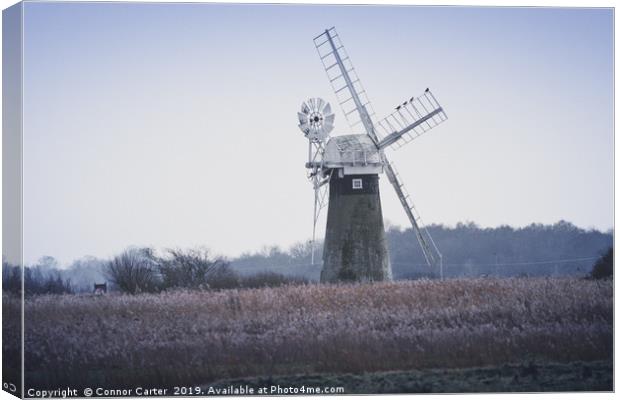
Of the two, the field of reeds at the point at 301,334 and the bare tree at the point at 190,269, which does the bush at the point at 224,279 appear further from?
the field of reeds at the point at 301,334

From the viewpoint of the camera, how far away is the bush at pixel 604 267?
25.8 meters

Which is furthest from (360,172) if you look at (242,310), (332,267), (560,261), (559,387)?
(559,387)

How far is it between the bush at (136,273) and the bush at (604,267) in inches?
362

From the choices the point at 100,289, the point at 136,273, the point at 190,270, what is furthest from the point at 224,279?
the point at 100,289

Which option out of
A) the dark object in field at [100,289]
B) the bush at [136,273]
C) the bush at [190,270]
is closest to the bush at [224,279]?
the bush at [190,270]

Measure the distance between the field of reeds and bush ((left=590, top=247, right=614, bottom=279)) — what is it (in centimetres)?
42

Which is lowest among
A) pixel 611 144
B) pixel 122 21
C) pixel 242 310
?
pixel 242 310

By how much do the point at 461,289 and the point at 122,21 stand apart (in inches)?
334

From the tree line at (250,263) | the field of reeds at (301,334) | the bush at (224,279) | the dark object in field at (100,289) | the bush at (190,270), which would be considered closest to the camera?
the field of reeds at (301,334)

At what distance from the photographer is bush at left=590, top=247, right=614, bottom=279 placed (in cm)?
2580

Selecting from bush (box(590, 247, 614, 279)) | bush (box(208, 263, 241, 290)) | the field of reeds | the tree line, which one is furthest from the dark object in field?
bush (box(590, 247, 614, 279))

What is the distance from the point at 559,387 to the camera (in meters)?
23.7

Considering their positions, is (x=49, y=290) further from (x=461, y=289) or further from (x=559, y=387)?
(x=559, y=387)

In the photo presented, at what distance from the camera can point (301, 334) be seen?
24.0 meters
